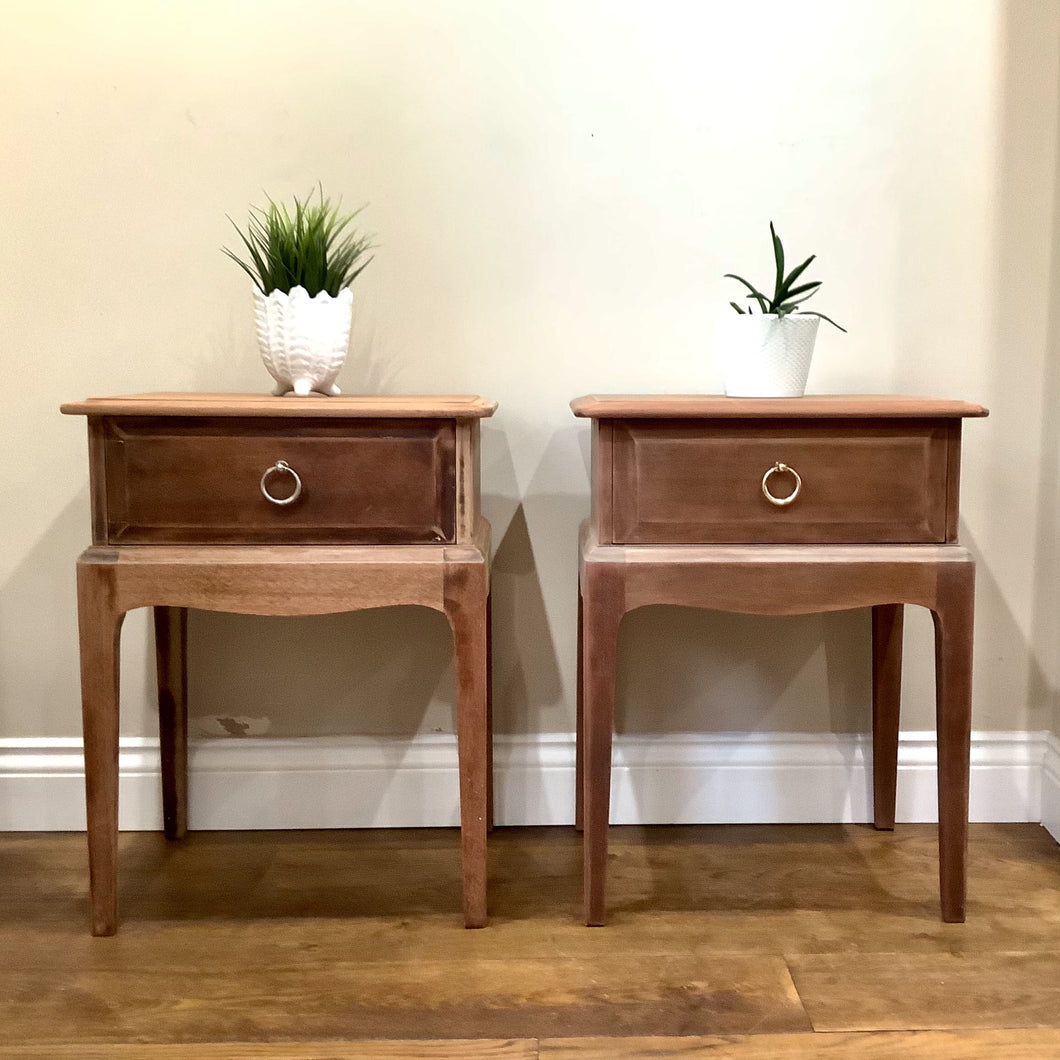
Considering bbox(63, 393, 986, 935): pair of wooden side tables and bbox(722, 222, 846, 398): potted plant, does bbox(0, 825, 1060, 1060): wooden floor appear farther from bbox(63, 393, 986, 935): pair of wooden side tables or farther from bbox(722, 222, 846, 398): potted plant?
bbox(722, 222, 846, 398): potted plant

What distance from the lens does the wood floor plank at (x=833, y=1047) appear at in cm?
117

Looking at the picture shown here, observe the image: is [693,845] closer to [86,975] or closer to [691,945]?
[691,945]

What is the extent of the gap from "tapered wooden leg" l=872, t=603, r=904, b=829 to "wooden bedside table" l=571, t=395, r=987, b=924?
0.31m

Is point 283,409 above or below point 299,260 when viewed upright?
below

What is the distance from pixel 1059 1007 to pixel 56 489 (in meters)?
1.67

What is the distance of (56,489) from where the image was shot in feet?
5.88

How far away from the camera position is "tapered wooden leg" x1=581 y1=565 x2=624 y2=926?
55.7 inches

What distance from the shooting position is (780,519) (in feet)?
4.66

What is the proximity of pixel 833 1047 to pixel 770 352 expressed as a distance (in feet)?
2.98

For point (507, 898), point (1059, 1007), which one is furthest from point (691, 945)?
point (1059, 1007)

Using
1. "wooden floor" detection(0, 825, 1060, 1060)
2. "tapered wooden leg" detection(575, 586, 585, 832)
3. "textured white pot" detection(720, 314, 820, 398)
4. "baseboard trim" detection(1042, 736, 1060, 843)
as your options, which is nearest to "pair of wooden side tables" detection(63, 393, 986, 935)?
"textured white pot" detection(720, 314, 820, 398)

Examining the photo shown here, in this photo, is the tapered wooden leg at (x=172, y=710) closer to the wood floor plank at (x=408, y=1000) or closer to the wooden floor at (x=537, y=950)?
the wooden floor at (x=537, y=950)

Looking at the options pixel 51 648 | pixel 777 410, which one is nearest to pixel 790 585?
pixel 777 410

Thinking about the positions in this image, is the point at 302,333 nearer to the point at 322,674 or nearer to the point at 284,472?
the point at 284,472
